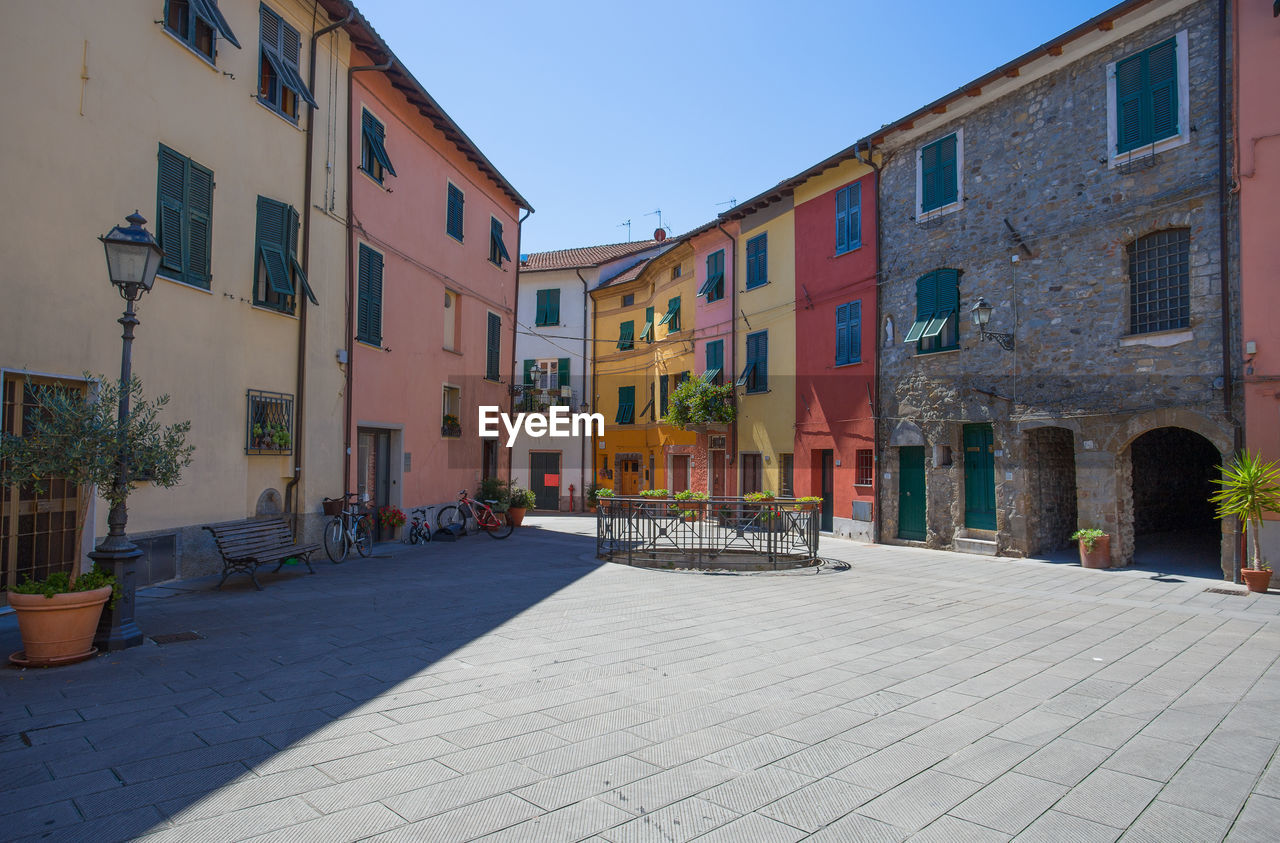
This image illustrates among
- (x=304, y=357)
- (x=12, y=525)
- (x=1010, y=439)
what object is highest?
(x=304, y=357)

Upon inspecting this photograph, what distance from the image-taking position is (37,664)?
5.36 meters

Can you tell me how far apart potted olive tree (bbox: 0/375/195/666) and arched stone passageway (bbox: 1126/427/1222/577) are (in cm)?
1469

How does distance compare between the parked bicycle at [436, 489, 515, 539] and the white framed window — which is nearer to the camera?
the white framed window

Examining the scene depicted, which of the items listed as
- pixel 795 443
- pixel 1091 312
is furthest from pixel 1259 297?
pixel 795 443

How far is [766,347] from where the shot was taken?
20625 millimetres

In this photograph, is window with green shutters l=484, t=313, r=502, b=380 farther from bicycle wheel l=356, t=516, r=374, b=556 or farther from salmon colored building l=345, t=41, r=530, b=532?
bicycle wheel l=356, t=516, r=374, b=556

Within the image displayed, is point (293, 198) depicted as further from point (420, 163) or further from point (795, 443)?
A: point (795, 443)

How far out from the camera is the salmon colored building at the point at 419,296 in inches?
518

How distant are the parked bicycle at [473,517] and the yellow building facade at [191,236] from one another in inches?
167

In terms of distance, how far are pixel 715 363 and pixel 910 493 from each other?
8605mm

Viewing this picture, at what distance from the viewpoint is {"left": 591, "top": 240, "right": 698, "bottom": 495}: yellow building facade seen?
25.4m

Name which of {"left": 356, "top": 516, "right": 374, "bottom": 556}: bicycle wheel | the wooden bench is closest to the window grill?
the wooden bench

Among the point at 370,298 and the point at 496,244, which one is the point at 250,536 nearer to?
the point at 370,298

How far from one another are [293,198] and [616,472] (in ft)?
64.1
